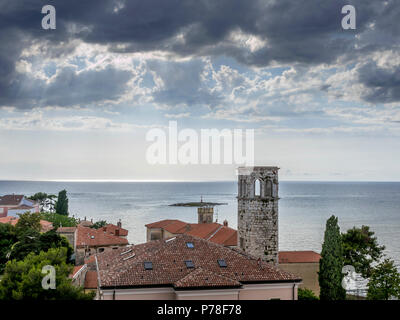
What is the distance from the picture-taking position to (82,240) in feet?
180

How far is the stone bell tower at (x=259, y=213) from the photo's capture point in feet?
101

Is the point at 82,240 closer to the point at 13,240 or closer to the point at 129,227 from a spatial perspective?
the point at 13,240

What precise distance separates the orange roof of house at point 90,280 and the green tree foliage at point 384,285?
21.1 metres

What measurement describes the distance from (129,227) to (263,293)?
8291cm

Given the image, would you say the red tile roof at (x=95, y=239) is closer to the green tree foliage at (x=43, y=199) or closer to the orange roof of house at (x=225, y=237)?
the orange roof of house at (x=225, y=237)

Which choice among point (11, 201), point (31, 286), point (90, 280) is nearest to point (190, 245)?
point (31, 286)

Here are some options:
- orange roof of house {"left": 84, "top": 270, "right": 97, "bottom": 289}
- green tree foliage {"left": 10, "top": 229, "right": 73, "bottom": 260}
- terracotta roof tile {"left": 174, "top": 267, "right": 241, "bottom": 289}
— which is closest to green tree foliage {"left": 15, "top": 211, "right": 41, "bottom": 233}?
green tree foliage {"left": 10, "top": 229, "right": 73, "bottom": 260}

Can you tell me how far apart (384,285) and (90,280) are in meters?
23.1

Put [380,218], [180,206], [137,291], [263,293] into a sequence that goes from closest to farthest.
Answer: [137,291] → [263,293] → [380,218] → [180,206]

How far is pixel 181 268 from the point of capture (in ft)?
70.6

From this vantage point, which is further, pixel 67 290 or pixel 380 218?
pixel 380 218
